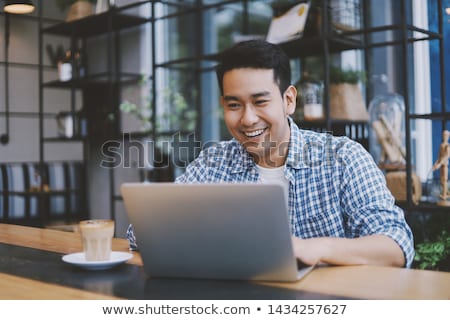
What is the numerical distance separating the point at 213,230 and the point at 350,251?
0.37 metres

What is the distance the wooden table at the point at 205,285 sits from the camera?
1011 mm

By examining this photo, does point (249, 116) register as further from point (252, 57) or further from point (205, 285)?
point (205, 285)

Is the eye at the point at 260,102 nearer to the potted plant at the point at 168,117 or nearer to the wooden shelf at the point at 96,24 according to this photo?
the potted plant at the point at 168,117

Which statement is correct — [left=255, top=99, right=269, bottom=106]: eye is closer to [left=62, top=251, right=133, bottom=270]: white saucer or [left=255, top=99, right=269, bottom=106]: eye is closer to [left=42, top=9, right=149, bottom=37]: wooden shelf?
[left=62, top=251, right=133, bottom=270]: white saucer

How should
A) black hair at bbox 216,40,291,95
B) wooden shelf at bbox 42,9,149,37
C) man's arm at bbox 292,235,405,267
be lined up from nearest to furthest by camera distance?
man's arm at bbox 292,235,405,267 → black hair at bbox 216,40,291,95 → wooden shelf at bbox 42,9,149,37

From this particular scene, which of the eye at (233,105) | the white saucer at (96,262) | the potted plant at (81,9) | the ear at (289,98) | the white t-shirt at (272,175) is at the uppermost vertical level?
the potted plant at (81,9)

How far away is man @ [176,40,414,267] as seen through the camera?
158cm

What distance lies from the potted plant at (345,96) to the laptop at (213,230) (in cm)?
213

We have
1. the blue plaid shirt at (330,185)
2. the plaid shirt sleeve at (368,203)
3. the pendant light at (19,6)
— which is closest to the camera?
the plaid shirt sleeve at (368,203)

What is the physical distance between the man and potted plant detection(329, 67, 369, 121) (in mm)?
1372

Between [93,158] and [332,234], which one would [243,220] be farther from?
[93,158]

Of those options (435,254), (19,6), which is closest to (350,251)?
(435,254)

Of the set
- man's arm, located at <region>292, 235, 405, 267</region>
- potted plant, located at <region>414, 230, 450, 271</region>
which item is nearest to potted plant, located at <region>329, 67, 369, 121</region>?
potted plant, located at <region>414, 230, 450, 271</region>

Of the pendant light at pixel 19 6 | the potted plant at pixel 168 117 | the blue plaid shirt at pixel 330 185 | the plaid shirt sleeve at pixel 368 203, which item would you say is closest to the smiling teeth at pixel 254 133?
the blue plaid shirt at pixel 330 185
